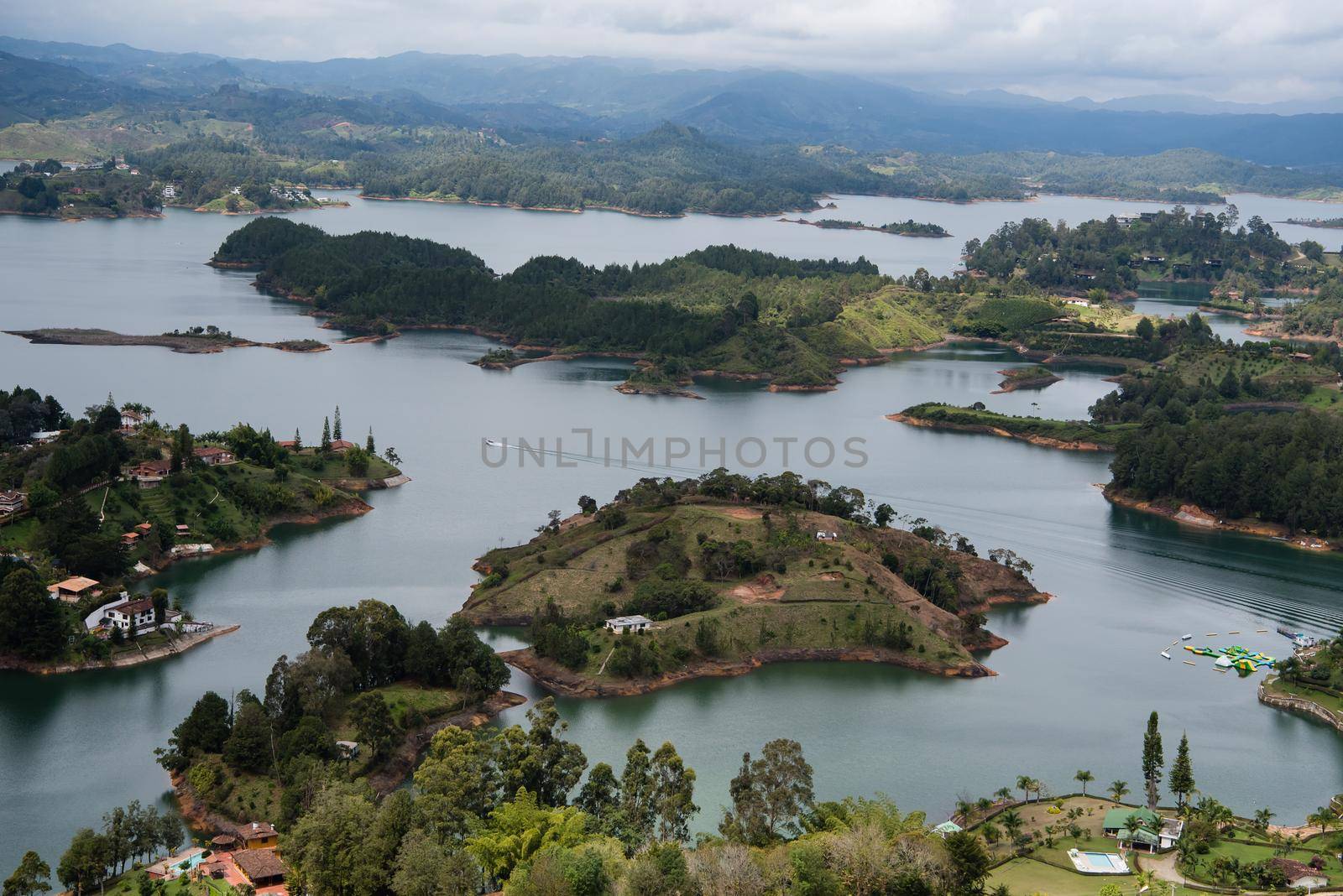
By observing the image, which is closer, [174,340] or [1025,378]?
[174,340]

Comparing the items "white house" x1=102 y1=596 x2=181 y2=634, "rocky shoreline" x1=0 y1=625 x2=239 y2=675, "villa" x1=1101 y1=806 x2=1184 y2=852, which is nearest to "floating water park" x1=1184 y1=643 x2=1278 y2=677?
"villa" x1=1101 y1=806 x2=1184 y2=852

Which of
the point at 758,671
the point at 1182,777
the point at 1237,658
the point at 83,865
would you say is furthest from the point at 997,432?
the point at 83,865

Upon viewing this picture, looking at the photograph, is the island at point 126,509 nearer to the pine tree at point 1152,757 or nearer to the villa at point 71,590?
the villa at point 71,590

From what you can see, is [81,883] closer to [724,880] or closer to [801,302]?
[724,880]

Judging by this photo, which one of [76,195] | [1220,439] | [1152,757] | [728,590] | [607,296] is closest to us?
[1152,757]

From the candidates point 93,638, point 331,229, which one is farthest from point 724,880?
point 331,229

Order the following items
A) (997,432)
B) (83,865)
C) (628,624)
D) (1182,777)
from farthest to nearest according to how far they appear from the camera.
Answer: (997,432) < (628,624) < (1182,777) < (83,865)

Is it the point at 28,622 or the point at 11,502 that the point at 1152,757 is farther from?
the point at 11,502

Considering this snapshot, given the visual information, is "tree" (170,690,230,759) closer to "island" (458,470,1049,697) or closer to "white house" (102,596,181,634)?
"white house" (102,596,181,634)
